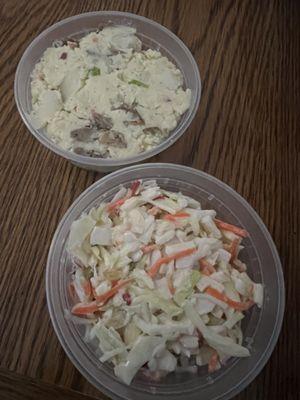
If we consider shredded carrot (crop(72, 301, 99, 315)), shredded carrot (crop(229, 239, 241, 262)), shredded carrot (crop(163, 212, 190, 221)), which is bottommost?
shredded carrot (crop(72, 301, 99, 315))

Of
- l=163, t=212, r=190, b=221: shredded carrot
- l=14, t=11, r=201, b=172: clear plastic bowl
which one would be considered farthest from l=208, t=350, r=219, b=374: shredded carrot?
l=14, t=11, r=201, b=172: clear plastic bowl

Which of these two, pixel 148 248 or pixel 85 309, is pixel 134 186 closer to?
pixel 148 248

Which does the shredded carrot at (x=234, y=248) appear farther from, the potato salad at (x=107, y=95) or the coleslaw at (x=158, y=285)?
the potato salad at (x=107, y=95)

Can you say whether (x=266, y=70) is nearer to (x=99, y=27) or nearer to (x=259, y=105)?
(x=259, y=105)

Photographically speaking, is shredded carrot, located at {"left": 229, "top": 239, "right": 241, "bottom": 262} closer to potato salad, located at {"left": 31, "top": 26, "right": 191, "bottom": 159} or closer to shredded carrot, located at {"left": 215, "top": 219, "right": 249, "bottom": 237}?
shredded carrot, located at {"left": 215, "top": 219, "right": 249, "bottom": 237}

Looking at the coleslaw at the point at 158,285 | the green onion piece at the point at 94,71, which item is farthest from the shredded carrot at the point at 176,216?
the green onion piece at the point at 94,71

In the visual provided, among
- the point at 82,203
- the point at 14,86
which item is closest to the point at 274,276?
the point at 82,203
